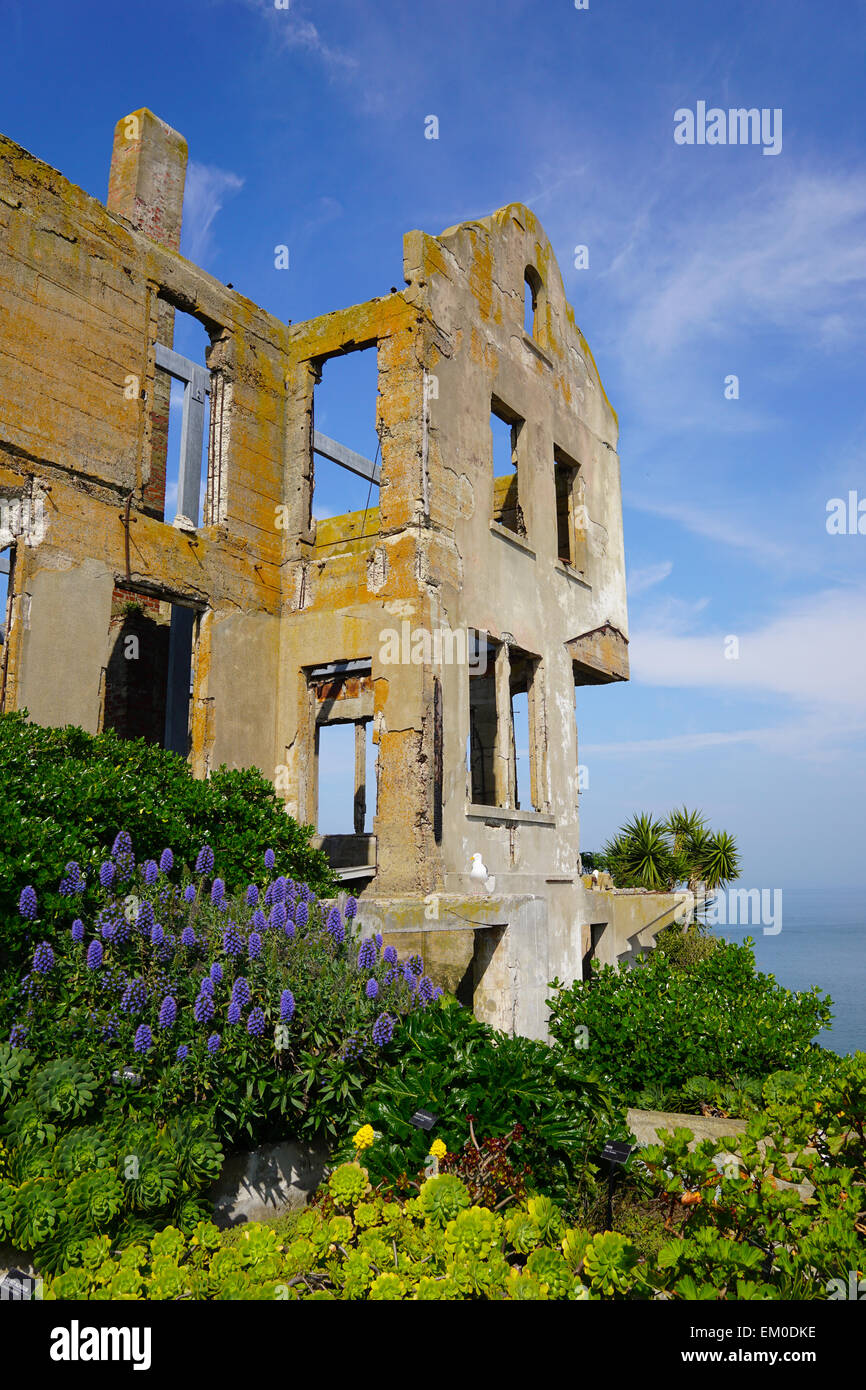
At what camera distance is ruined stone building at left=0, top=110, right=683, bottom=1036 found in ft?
32.7

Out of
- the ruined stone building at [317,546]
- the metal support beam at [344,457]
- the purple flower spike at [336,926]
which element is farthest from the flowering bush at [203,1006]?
the metal support beam at [344,457]

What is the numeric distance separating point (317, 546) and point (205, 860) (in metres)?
7.54

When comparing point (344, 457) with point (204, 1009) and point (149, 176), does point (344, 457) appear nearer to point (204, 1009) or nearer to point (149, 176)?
point (149, 176)

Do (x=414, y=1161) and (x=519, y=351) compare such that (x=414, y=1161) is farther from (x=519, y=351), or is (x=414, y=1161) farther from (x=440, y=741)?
(x=519, y=351)

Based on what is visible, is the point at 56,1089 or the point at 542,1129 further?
the point at 542,1129

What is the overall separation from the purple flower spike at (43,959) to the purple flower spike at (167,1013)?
0.70m

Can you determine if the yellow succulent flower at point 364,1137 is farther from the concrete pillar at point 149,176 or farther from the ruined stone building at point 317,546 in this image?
the concrete pillar at point 149,176

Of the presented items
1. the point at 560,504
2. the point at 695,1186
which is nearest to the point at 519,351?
the point at 560,504

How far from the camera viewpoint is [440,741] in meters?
11.7

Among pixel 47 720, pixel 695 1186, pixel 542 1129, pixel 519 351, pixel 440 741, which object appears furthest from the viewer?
pixel 519 351

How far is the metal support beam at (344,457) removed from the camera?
18.4 m

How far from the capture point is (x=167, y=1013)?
5.11m

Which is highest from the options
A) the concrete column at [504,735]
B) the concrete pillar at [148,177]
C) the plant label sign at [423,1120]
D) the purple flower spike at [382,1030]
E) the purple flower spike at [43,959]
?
the concrete pillar at [148,177]
